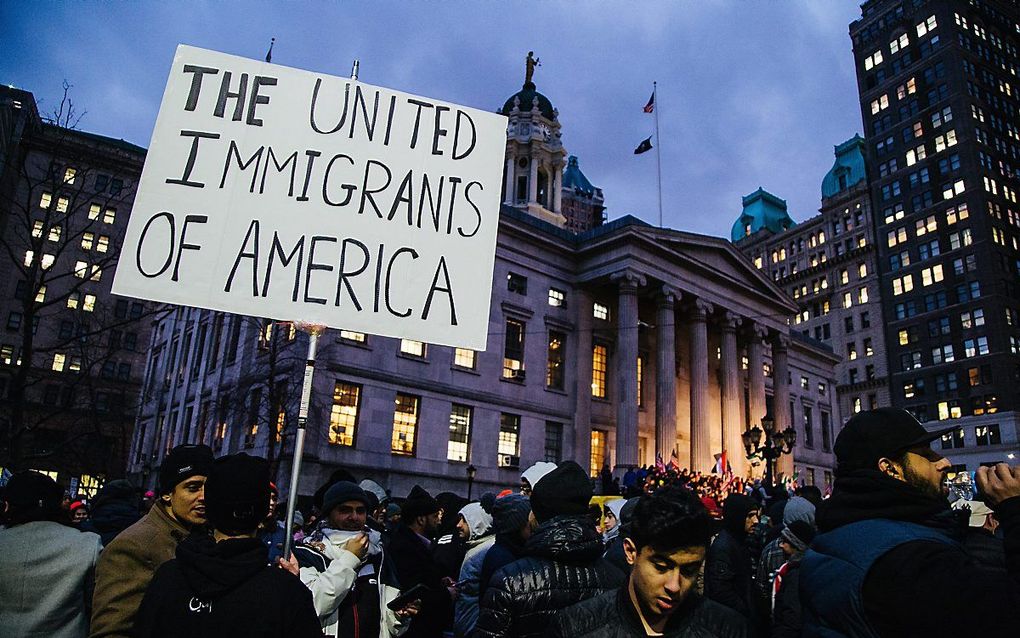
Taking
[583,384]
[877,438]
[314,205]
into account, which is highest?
[583,384]

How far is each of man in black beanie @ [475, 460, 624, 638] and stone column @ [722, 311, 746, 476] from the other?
39535mm

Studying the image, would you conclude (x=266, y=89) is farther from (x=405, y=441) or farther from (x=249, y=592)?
(x=405, y=441)

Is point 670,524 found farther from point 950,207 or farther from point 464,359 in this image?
point 950,207

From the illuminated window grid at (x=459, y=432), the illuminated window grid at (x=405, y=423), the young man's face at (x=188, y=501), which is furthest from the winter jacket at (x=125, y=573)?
the illuminated window grid at (x=459, y=432)

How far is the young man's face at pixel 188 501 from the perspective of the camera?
12.8ft

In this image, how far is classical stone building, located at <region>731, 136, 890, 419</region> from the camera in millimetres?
82938

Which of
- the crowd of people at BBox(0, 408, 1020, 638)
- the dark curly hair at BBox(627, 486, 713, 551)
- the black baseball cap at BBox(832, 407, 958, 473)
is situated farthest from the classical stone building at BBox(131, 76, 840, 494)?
the black baseball cap at BBox(832, 407, 958, 473)

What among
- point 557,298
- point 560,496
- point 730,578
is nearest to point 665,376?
point 557,298

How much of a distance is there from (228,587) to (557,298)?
1407 inches

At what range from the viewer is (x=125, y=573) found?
3.28 meters

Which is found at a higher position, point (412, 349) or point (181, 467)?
point (412, 349)

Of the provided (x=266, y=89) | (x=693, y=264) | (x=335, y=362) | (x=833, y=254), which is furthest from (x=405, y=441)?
(x=833, y=254)

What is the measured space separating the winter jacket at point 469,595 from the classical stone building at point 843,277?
80286mm

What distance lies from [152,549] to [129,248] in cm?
199
